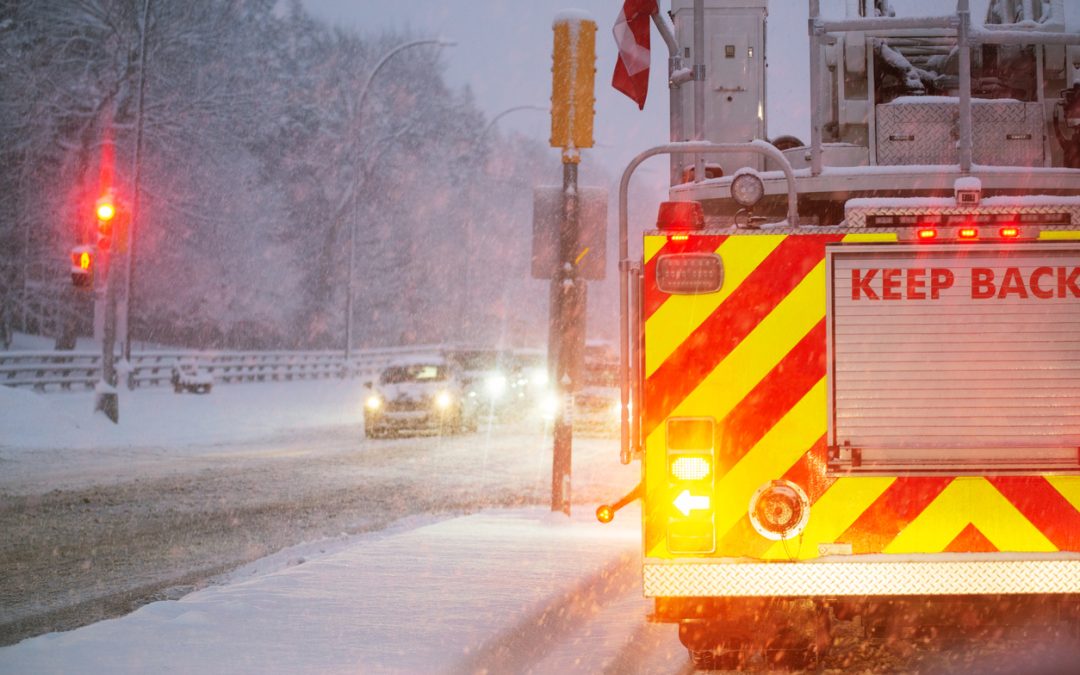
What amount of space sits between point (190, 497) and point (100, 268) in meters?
11.5

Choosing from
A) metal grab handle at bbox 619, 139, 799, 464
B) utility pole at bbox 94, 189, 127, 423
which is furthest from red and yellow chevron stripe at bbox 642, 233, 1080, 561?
utility pole at bbox 94, 189, 127, 423

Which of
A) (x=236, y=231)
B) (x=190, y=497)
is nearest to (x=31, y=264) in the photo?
(x=236, y=231)

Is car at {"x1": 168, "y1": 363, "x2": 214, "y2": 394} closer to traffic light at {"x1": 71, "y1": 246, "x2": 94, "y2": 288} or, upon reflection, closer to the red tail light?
traffic light at {"x1": 71, "y1": 246, "x2": 94, "y2": 288}

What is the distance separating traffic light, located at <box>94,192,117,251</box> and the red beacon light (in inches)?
835

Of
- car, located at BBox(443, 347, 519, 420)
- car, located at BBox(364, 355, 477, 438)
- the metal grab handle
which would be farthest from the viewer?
car, located at BBox(443, 347, 519, 420)

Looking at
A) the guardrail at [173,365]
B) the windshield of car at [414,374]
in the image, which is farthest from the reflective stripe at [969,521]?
the guardrail at [173,365]

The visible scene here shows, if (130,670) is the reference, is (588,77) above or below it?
above

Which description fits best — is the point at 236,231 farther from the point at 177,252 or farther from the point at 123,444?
the point at 123,444

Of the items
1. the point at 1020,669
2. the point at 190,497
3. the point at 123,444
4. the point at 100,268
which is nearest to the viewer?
the point at 1020,669

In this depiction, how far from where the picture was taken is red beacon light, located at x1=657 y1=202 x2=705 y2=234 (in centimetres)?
521

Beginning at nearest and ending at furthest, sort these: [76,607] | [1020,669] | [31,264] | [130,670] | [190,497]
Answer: [130,670], [1020,669], [76,607], [190,497], [31,264]

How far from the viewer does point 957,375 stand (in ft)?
16.8

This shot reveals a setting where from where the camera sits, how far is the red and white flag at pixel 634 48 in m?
8.13

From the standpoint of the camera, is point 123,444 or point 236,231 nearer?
point 123,444
